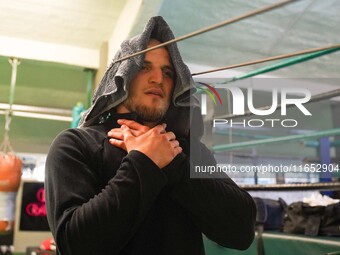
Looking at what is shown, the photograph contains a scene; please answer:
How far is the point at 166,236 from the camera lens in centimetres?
91

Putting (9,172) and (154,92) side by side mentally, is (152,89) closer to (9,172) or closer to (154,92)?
(154,92)

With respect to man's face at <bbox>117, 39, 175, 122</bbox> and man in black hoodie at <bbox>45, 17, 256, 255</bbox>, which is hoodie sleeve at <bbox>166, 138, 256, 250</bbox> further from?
man's face at <bbox>117, 39, 175, 122</bbox>

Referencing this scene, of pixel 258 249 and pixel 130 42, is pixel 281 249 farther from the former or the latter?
pixel 130 42

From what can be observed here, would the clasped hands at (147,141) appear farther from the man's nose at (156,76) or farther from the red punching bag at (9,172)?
the red punching bag at (9,172)

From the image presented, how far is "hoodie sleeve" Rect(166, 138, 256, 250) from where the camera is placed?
0.89 m

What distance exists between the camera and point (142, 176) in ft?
2.66

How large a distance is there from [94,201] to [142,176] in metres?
0.11

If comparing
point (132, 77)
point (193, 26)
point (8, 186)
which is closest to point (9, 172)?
point (8, 186)

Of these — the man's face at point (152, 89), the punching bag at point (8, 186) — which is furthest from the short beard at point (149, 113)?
the punching bag at point (8, 186)

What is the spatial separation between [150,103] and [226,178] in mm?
294

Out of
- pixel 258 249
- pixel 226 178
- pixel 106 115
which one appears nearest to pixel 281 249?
pixel 258 249

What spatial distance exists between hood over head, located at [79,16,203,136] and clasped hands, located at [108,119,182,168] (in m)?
0.11

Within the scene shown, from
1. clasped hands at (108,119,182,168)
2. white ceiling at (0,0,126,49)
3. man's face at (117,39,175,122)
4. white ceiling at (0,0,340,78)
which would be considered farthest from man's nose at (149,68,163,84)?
white ceiling at (0,0,126,49)

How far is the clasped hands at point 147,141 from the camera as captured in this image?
0.87 meters
